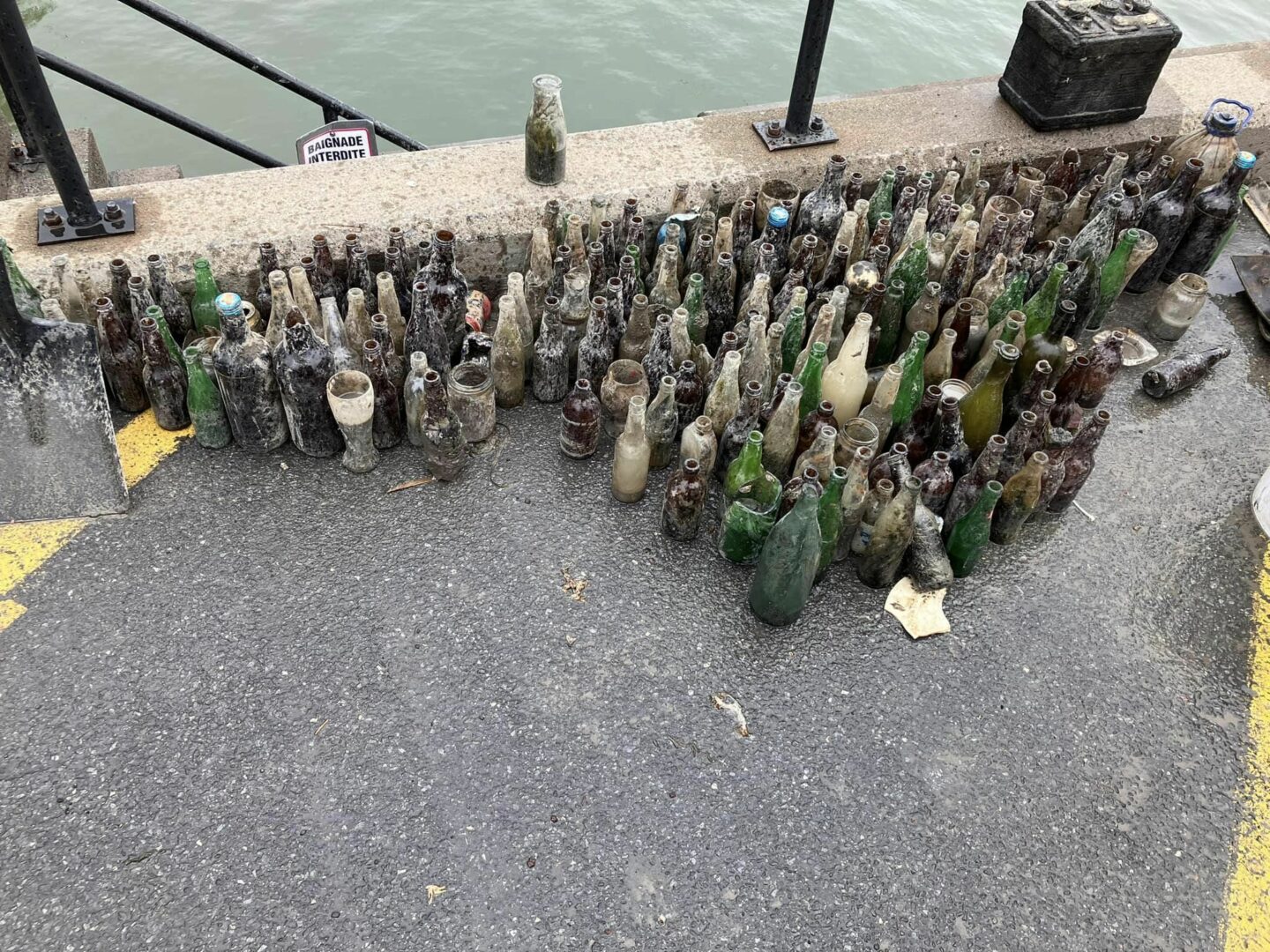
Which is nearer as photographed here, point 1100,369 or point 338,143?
point 1100,369

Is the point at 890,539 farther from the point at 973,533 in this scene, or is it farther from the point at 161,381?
the point at 161,381

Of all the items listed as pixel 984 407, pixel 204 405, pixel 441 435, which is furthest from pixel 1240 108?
pixel 204 405

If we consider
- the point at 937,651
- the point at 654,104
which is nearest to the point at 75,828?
the point at 937,651

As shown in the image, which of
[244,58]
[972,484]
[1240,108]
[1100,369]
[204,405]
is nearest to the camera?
[972,484]

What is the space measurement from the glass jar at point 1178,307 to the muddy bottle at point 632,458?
336cm

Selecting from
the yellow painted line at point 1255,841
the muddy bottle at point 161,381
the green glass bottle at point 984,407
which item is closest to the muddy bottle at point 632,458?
the green glass bottle at point 984,407

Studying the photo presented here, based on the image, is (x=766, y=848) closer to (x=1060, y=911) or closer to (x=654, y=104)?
(x=1060, y=911)

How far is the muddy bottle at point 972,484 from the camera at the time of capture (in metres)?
3.56

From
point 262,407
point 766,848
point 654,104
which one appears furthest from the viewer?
point 654,104

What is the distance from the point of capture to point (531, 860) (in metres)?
2.81

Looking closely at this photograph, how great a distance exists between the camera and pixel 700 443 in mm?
3639

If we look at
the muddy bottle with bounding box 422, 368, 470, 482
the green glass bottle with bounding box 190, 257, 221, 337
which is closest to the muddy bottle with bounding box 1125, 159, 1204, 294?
the muddy bottle with bounding box 422, 368, 470, 482

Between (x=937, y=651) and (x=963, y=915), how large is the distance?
3.34 feet

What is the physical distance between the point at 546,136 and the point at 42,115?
227 cm
